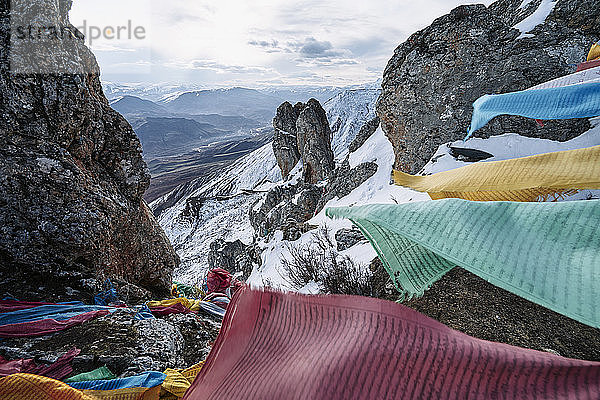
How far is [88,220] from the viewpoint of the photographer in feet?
13.5

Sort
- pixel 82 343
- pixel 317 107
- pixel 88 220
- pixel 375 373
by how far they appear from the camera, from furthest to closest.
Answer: pixel 317 107, pixel 88 220, pixel 82 343, pixel 375 373

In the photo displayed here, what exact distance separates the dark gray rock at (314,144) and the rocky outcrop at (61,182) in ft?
79.7

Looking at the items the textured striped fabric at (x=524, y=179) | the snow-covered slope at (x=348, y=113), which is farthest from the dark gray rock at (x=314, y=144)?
the snow-covered slope at (x=348, y=113)

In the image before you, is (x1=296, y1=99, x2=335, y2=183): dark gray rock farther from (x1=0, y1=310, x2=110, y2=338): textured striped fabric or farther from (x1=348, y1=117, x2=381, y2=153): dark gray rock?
(x1=0, y1=310, x2=110, y2=338): textured striped fabric

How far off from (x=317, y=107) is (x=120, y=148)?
93.3 feet

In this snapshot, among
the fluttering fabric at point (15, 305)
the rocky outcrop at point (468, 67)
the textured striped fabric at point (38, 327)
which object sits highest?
the rocky outcrop at point (468, 67)

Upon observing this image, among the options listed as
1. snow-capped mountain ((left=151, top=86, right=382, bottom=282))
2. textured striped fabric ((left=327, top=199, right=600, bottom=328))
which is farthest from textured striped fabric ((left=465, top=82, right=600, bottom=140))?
snow-capped mountain ((left=151, top=86, right=382, bottom=282))

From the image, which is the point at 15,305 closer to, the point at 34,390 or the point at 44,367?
the point at 44,367

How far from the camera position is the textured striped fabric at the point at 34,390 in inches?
67.1

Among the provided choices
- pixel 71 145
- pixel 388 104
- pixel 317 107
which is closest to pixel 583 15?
pixel 388 104

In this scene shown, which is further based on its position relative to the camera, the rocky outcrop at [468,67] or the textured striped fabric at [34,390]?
the rocky outcrop at [468,67]

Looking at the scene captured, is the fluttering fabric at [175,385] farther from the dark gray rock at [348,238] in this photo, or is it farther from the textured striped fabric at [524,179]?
the dark gray rock at [348,238]

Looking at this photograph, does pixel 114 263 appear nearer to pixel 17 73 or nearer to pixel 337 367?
pixel 17 73

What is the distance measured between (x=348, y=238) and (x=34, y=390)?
22.5ft
